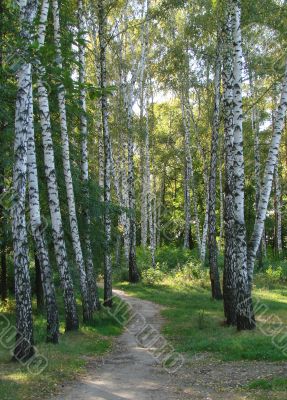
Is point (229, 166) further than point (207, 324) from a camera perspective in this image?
No

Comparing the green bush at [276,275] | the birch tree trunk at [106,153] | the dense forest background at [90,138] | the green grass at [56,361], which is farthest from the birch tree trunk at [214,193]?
the green bush at [276,275]

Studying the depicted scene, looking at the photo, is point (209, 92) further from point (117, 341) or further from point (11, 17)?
point (117, 341)

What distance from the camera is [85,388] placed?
827 cm

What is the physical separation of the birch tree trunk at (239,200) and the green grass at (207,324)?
635 millimetres

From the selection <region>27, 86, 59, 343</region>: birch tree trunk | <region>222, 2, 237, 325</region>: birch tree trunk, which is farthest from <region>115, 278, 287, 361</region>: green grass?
<region>27, 86, 59, 343</region>: birch tree trunk

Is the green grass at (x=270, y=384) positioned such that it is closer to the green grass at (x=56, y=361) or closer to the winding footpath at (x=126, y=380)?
the winding footpath at (x=126, y=380)

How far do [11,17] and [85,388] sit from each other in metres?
10.6

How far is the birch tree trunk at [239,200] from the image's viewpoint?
11688 mm

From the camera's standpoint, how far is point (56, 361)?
957 cm

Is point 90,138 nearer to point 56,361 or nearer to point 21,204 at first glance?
point 21,204

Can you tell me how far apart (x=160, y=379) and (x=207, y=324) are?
5.26m

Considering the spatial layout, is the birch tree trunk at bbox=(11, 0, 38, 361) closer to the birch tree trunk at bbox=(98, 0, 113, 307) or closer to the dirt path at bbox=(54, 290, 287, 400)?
the dirt path at bbox=(54, 290, 287, 400)

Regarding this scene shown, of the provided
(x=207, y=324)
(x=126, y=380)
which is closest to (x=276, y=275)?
(x=207, y=324)

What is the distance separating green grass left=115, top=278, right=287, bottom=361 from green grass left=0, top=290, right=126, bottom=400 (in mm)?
2113
